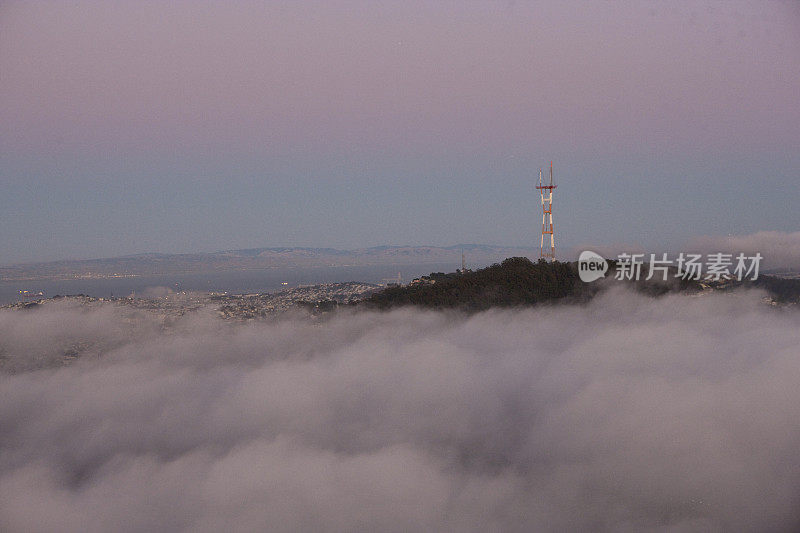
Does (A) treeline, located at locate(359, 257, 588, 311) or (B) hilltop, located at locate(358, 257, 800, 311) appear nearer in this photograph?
(B) hilltop, located at locate(358, 257, 800, 311)

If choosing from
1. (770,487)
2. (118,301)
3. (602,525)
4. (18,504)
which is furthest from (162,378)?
(770,487)

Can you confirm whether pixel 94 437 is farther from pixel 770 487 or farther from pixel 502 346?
pixel 770 487

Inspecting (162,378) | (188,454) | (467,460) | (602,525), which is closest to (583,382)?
(467,460)

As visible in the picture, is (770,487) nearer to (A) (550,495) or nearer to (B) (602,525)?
(B) (602,525)

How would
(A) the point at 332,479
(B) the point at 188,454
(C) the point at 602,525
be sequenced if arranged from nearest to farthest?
1. (C) the point at 602,525
2. (A) the point at 332,479
3. (B) the point at 188,454

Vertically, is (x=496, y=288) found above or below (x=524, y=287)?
below

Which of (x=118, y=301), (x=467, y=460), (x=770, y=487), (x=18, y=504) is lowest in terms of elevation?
(x=18, y=504)

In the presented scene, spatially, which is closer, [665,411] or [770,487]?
[770,487]

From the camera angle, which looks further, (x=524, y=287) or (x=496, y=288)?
(x=496, y=288)

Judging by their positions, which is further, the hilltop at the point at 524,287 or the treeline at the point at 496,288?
the treeline at the point at 496,288

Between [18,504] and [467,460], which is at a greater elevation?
[467,460]

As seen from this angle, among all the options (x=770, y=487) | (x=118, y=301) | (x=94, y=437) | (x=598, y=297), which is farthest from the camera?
(x=118, y=301)
